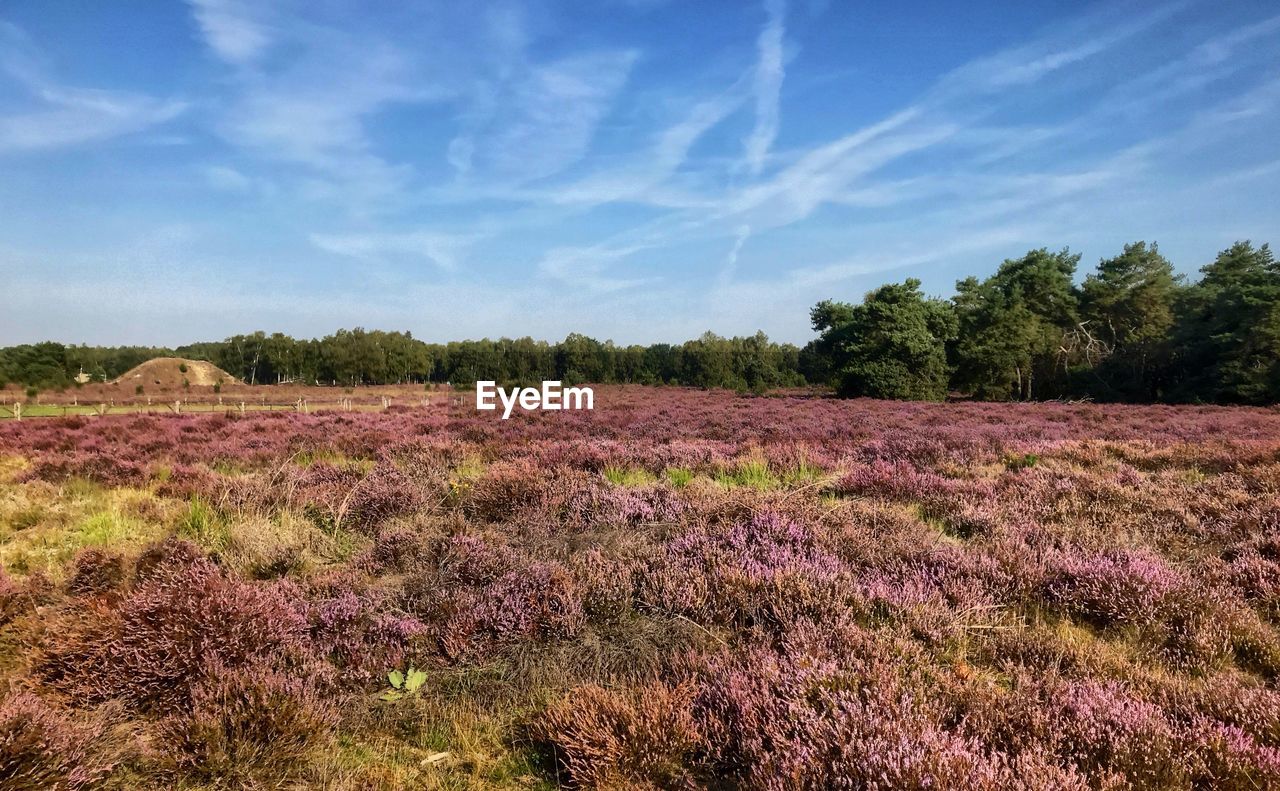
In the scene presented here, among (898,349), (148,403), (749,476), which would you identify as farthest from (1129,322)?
(148,403)

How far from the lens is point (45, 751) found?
7.47ft

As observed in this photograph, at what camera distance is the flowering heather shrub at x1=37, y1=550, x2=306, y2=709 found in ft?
9.61

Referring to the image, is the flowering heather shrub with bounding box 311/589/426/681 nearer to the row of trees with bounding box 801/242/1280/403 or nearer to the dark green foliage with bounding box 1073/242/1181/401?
the row of trees with bounding box 801/242/1280/403

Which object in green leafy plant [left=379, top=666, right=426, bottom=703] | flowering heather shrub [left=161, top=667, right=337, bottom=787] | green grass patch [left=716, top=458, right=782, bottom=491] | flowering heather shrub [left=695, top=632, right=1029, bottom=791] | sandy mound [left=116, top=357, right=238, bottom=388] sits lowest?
green leafy plant [left=379, top=666, right=426, bottom=703]

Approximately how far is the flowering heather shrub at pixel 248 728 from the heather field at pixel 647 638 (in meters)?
0.01

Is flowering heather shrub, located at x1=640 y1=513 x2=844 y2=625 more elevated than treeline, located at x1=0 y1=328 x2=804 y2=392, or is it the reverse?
treeline, located at x1=0 y1=328 x2=804 y2=392

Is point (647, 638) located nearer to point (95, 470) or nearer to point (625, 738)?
point (625, 738)

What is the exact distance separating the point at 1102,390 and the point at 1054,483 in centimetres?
3616

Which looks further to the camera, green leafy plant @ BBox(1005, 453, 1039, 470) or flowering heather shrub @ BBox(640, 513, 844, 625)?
green leafy plant @ BBox(1005, 453, 1039, 470)

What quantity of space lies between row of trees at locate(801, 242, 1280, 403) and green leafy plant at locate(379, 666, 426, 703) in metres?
32.9

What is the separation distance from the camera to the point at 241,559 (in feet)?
16.0

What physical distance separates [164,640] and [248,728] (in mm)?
941

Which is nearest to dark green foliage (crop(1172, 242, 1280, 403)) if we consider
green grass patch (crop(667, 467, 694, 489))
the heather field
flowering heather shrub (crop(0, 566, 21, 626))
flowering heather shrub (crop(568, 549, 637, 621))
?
the heather field

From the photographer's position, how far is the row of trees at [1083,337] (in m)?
28.5
